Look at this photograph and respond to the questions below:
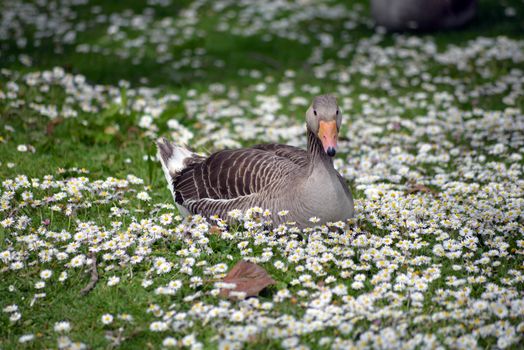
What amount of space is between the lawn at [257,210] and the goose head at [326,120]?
2.80 ft

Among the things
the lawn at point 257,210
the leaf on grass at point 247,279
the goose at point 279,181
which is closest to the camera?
the lawn at point 257,210

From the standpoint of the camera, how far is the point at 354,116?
1066cm

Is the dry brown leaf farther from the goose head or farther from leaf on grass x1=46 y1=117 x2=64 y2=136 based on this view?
leaf on grass x1=46 y1=117 x2=64 y2=136

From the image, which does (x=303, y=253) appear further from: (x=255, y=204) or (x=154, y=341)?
(x=154, y=341)

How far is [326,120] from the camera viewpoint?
18.8 feet

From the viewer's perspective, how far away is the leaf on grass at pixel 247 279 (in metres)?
5.16

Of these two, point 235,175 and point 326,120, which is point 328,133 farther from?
point 235,175

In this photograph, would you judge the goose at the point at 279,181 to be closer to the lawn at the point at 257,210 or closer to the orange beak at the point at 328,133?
the orange beak at the point at 328,133

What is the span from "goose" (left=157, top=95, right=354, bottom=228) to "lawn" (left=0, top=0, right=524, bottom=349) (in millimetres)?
176

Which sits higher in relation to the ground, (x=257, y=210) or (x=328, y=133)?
(x=328, y=133)

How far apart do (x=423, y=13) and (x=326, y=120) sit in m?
9.10

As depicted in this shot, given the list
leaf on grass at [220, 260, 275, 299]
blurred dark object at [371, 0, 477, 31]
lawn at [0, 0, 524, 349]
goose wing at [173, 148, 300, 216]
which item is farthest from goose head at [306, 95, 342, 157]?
blurred dark object at [371, 0, 477, 31]

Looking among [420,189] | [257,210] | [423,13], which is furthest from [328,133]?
[423,13]

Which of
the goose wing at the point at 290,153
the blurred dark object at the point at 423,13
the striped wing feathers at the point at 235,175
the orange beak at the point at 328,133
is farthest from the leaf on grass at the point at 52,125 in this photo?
the blurred dark object at the point at 423,13
